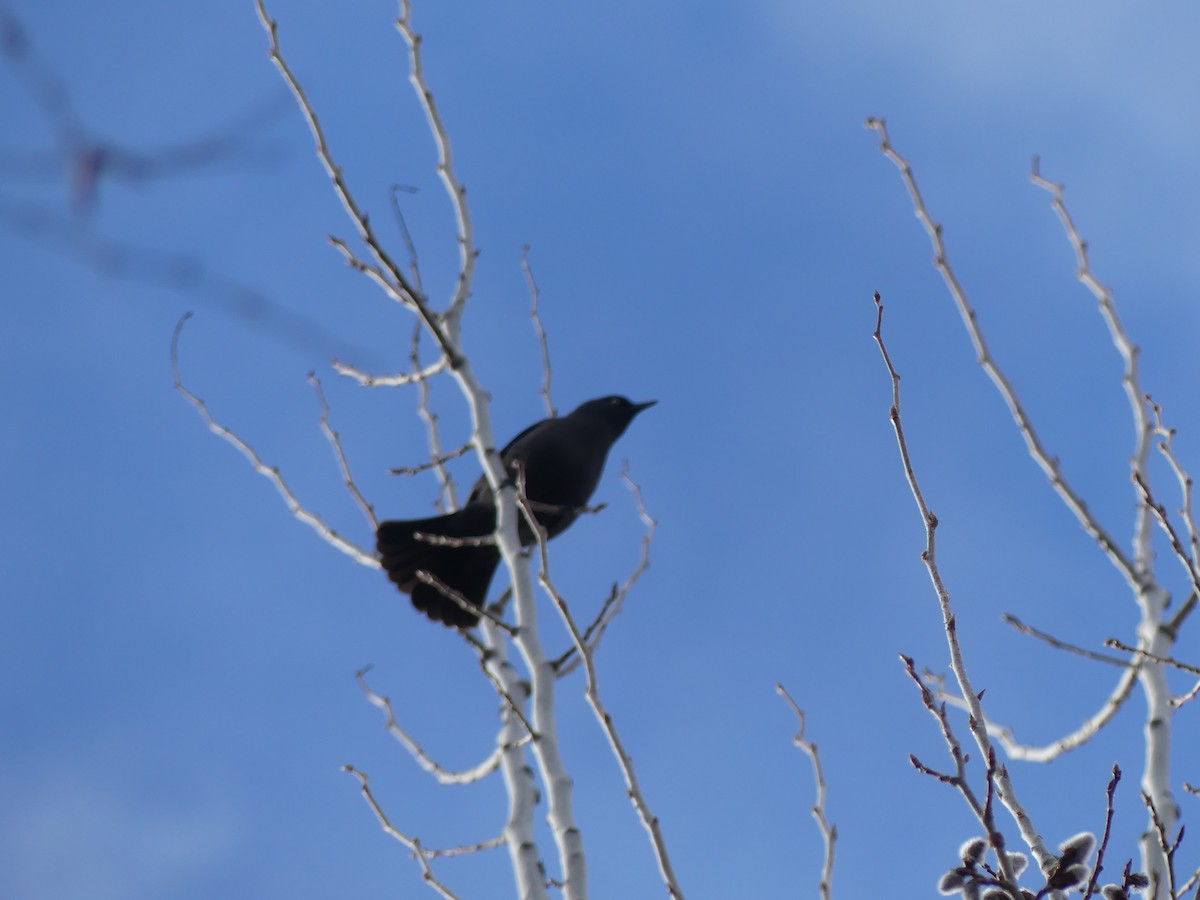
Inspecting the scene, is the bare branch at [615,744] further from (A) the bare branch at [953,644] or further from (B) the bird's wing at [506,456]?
(B) the bird's wing at [506,456]

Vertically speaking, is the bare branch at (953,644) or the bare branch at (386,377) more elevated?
the bare branch at (386,377)

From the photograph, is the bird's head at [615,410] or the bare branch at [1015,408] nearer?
the bare branch at [1015,408]

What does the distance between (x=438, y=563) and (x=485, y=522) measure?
283 mm

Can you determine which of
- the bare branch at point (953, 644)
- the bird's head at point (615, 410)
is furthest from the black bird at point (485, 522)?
the bare branch at point (953, 644)

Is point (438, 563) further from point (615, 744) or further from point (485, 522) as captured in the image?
point (615, 744)

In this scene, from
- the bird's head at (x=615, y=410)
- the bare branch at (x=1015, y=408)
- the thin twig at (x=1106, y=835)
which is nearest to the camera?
the thin twig at (x=1106, y=835)

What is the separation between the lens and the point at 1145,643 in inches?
159

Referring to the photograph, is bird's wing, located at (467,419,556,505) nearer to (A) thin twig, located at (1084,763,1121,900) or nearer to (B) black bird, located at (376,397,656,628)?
(B) black bird, located at (376,397,656,628)

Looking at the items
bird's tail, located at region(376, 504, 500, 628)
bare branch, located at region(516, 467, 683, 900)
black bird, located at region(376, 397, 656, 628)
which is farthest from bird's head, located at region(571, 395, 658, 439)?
bare branch, located at region(516, 467, 683, 900)

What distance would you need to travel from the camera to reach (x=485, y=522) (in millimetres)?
5297

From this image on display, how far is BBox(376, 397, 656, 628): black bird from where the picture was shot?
16.6ft

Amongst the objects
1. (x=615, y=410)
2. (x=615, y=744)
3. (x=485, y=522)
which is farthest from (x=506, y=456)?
(x=615, y=744)

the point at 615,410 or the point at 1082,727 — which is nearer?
the point at 1082,727

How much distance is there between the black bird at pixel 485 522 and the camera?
5066mm
